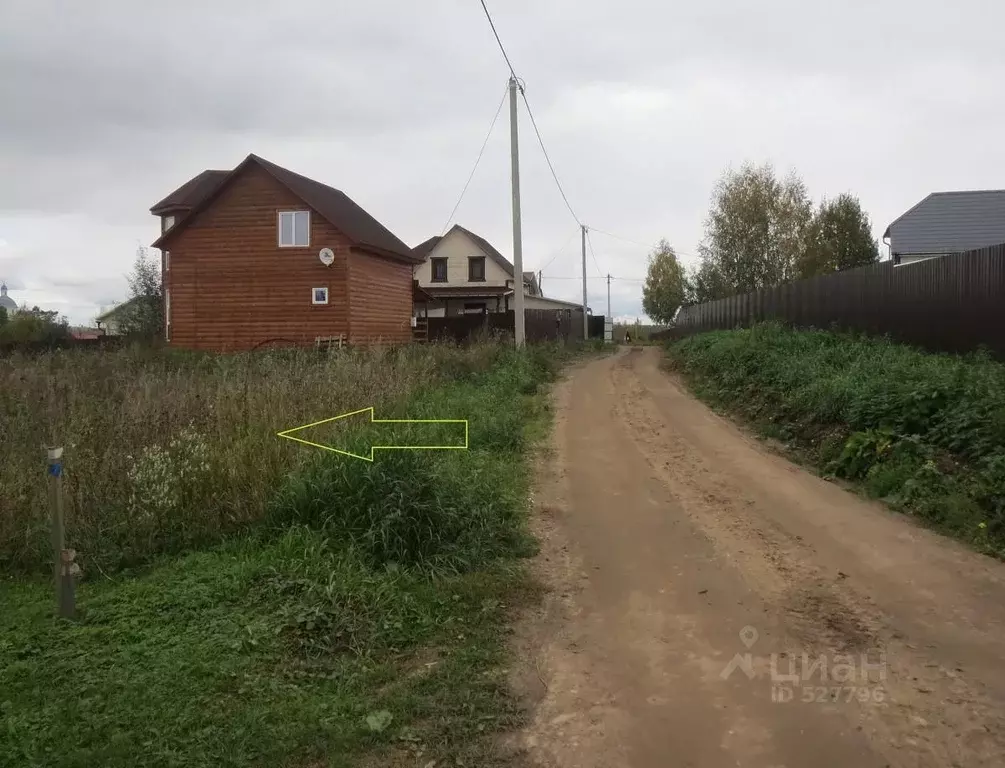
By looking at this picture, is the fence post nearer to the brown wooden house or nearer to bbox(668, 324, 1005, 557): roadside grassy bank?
bbox(668, 324, 1005, 557): roadside grassy bank

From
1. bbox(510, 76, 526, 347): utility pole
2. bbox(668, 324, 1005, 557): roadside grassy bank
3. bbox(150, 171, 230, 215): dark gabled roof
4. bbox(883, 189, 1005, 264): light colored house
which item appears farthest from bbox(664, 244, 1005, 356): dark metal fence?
bbox(150, 171, 230, 215): dark gabled roof

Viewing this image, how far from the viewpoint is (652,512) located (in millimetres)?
7184

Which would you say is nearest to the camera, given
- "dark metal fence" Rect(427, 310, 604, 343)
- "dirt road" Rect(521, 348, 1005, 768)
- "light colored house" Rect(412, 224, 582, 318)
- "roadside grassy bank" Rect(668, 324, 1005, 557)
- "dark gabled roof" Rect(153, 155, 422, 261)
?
"dirt road" Rect(521, 348, 1005, 768)

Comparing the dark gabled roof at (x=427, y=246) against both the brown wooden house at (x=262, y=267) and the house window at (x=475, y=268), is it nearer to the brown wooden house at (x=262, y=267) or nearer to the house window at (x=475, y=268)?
the house window at (x=475, y=268)

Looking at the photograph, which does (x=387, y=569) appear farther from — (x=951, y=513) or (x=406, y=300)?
(x=406, y=300)

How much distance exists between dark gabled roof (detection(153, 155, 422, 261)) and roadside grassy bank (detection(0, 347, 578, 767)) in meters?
19.8

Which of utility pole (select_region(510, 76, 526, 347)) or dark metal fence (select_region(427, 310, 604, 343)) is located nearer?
utility pole (select_region(510, 76, 526, 347))

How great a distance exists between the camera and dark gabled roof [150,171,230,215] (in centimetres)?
3253

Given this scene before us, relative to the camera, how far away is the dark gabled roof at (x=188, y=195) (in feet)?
107

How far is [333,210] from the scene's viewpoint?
88.1 ft

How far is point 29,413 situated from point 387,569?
590cm

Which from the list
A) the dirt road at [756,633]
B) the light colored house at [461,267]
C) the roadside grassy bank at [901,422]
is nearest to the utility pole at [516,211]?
the roadside grassy bank at [901,422]

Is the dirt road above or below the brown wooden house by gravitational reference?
below

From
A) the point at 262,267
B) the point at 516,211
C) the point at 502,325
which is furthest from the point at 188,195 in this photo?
the point at 516,211
